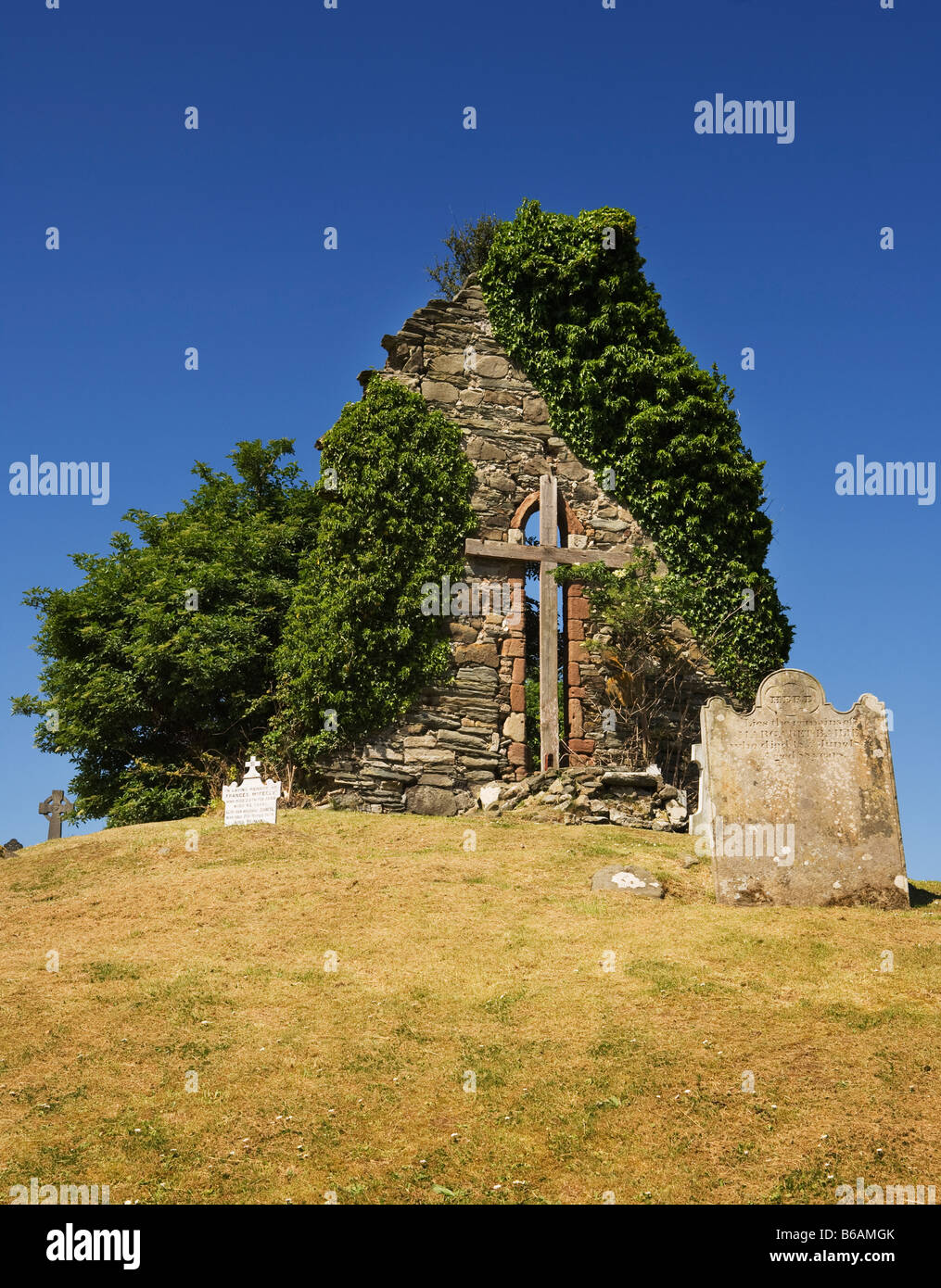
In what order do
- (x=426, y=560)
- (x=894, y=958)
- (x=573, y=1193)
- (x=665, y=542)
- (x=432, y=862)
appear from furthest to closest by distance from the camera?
(x=665, y=542)
(x=426, y=560)
(x=432, y=862)
(x=894, y=958)
(x=573, y=1193)

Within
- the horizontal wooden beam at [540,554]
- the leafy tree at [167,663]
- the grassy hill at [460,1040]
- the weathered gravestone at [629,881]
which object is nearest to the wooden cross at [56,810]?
the leafy tree at [167,663]

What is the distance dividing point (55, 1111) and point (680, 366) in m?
15.4

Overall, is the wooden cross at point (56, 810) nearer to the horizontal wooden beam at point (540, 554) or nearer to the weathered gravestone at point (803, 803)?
the horizontal wooden beam at point (540, 554)

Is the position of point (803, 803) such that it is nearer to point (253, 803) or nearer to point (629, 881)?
point (629, 881)

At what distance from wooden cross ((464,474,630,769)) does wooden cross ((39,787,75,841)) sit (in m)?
8.38

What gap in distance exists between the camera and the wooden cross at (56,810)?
1789cm

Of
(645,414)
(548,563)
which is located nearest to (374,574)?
(548,563)

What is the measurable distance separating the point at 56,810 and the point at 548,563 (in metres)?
9.61

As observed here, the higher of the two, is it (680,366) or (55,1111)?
(680,366)

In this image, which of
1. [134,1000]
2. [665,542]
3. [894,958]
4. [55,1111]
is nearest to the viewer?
[55,1111]

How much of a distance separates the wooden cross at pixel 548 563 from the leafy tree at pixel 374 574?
794 mm

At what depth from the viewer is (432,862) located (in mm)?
12297
